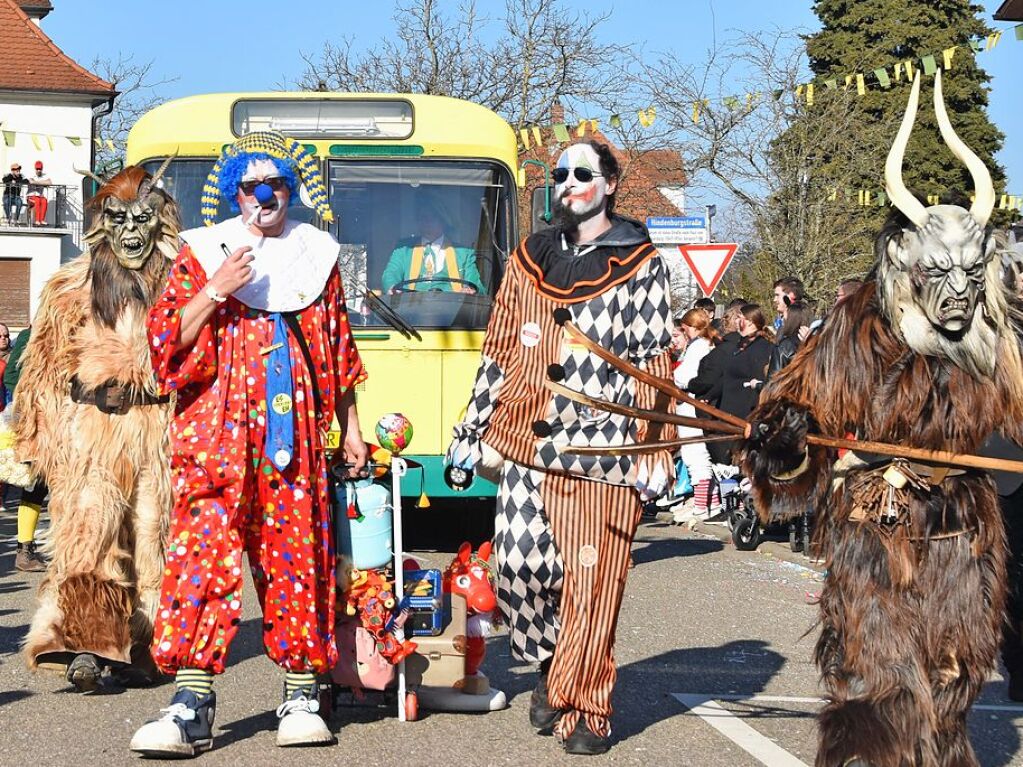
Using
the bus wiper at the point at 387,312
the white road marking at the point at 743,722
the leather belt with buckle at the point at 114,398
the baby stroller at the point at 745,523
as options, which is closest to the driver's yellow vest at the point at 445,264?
the bus wiper at the point at 387,312

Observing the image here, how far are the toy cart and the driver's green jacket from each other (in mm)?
4683

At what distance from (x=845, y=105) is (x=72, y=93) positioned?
29360mm

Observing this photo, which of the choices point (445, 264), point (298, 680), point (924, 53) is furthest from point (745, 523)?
point (924, 53)

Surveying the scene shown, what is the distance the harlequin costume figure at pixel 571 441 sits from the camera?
18.4 feet

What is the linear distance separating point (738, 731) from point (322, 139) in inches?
238

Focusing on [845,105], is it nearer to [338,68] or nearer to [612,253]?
[338,68]

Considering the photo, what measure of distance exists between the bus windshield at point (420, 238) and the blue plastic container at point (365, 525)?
4.92 metres

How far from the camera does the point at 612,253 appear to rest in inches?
229

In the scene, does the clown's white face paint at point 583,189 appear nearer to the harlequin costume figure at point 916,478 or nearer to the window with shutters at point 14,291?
the harlequin costume figure at point 916,478

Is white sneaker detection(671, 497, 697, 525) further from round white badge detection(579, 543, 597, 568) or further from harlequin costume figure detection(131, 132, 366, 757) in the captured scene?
harlequin costume figure detection(131, 132, 366, 757)

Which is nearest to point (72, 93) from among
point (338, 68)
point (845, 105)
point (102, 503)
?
point (338, 68)

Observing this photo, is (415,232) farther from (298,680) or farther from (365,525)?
(298,680)

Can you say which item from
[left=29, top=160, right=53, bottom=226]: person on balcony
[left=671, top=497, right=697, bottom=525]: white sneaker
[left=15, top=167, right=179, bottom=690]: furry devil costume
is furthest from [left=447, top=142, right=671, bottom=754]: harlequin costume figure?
A: [left=29, top=160, right=53, bottom=226]: person on balcony

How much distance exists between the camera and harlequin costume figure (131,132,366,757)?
215 inches
